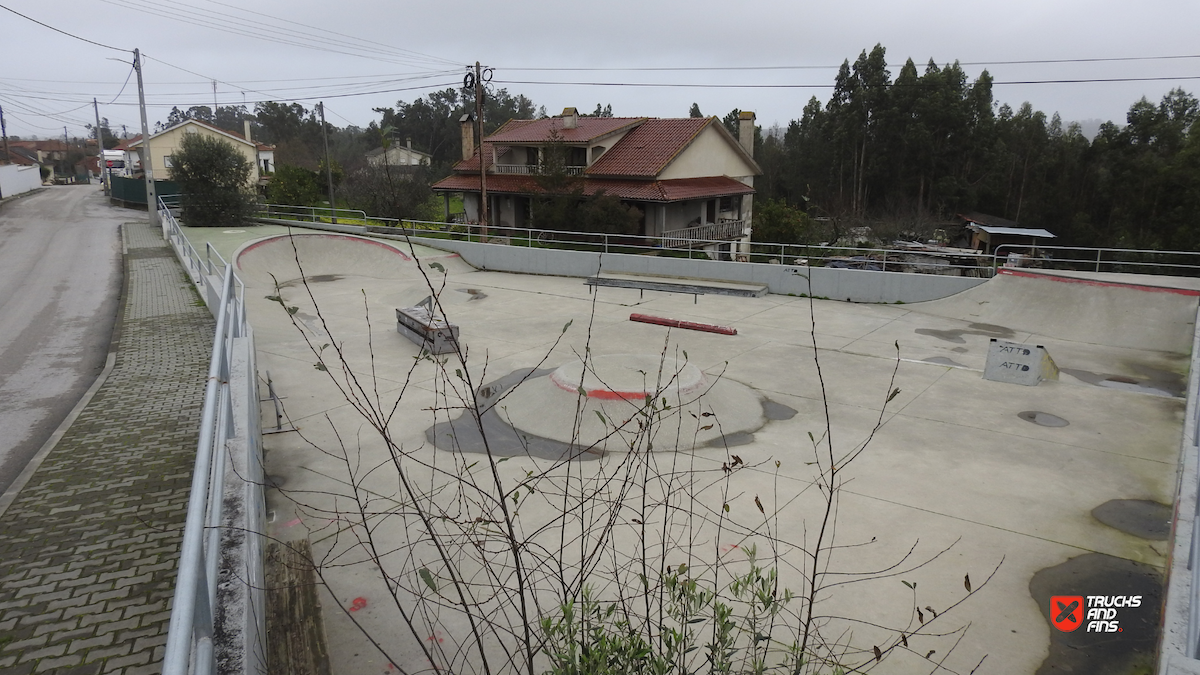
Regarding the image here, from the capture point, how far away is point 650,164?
108 feet

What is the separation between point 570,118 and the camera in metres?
37.0

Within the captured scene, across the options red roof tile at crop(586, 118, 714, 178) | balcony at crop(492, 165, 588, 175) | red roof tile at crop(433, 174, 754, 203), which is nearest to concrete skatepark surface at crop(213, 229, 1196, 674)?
red roof tile at crop(433, 174, 754, 203)

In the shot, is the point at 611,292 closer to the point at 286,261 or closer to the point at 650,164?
the point at 286,261

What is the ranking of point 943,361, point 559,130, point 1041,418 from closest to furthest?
point 1041,418 < point 943,361 < point 559,130

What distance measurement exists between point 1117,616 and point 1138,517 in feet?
6.93

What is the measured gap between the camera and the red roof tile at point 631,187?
103 ft

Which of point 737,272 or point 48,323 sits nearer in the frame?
point 48,323

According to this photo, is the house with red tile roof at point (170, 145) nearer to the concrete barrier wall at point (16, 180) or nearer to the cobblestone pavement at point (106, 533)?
the concrete barrier wall at point (16, 180)

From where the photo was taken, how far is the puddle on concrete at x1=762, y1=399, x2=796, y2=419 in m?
10.3

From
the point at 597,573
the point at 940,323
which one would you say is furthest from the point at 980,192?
the point at 597,573

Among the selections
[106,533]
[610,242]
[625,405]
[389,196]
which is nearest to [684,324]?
[625,405]

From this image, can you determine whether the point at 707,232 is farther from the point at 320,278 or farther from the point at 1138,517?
the point at 1138,517

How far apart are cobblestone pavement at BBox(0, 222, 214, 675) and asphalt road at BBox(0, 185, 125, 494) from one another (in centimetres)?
51

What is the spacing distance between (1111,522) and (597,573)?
17.1 feet
